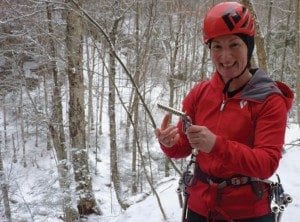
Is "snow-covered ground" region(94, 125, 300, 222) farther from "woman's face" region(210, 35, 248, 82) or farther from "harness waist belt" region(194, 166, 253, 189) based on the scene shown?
"woman's face" region(210, 35, 248, 82)

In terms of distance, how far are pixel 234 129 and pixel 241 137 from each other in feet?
0.16

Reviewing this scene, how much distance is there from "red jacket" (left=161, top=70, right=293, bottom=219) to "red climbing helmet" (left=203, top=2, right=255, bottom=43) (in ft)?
0.77

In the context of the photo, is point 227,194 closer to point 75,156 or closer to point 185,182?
point 185,182

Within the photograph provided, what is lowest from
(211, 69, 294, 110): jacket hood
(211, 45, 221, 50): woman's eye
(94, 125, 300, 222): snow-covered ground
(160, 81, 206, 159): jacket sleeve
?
(94, 125, 300, 222): snow-covered ground

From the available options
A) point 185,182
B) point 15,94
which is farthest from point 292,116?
point 185,182

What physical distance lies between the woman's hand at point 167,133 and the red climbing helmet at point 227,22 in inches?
17.8

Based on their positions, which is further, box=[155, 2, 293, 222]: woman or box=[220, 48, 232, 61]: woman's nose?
box=[220, 48, 232, 61]: woman's nose

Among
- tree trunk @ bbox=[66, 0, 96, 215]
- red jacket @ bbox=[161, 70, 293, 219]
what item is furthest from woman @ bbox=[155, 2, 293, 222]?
tree trunk @ bbox=[66, 0, 96, 215]

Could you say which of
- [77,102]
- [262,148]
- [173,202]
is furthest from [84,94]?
[262,148]

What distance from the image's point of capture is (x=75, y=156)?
9273mm

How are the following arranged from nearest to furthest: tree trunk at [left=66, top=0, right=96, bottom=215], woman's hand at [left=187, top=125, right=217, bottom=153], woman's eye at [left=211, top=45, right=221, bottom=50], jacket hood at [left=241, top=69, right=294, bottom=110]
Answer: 1. woman's hand at [left=187, top=125, right=217, bottom=153]
2. jacket hood at [left=241, top=69, right=294, bottom=110]
3. woman's eye at [left=211, top=45, right=221, bottom=50]
4. tree trunk at [left=66, top=0, right=96, bottom=215]

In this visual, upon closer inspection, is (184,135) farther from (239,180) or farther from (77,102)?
(77,102)

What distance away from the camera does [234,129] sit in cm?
179

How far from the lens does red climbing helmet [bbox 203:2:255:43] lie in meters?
1.82
